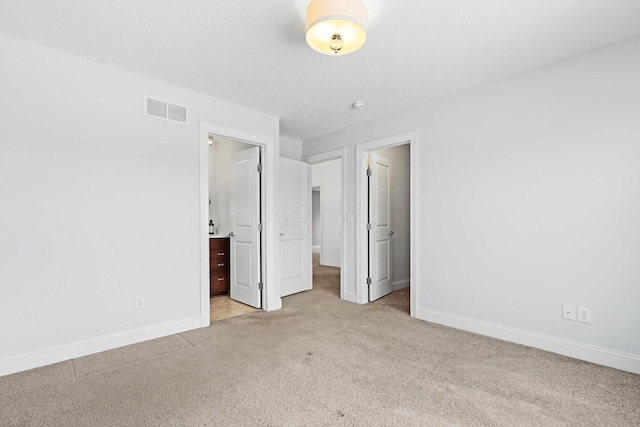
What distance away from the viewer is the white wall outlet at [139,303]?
278cm

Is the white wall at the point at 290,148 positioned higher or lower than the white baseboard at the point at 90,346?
higher

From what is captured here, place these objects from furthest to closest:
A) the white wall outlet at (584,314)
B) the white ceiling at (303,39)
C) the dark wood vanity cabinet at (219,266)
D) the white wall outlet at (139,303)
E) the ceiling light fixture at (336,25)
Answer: the dark wood vanity cabinet at (219,266)
the white wall outlet at (139,303)
the white wall outlet at (584,314)
the white ceiling at (303,39)
the ceiling light fixture at (336,25)

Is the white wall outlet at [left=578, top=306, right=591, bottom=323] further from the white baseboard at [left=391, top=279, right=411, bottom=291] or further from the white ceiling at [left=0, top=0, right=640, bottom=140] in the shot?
the white baseboard at [left=391, top=279, right=411, bottom=291]

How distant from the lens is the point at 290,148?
5.00 m

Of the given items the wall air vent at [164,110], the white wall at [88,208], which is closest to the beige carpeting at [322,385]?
the white wall at [88,208]

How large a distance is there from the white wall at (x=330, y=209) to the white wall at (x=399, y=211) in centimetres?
275

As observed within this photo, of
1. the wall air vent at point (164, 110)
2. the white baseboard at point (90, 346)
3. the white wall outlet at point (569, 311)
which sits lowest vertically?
the white baseboard at point (90, 346)

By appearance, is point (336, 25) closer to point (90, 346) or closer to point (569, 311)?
point (569, 311)

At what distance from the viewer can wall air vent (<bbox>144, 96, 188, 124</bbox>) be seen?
113 inches

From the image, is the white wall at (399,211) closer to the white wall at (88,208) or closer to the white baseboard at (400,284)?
the white baseboard at (400,284)

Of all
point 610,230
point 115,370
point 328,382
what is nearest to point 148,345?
point 115,370

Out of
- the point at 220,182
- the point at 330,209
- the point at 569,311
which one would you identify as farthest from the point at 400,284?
the point at 330,209

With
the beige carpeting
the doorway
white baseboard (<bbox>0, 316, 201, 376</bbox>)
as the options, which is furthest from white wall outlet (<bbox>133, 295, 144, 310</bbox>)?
the doorway

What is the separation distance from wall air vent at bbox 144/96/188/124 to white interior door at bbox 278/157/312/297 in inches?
66.2
